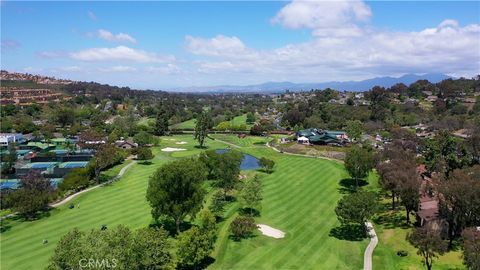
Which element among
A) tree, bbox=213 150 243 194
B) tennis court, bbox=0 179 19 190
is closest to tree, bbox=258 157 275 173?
tree, bbox=213 150 243 194

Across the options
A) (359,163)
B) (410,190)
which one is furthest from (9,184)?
(410,190)

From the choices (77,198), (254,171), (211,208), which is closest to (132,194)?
(77,198)

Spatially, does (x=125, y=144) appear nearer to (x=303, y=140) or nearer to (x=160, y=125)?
(x=160, y=125)

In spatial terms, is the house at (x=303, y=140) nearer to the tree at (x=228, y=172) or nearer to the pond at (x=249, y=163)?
the pond at (x=249, y=163)

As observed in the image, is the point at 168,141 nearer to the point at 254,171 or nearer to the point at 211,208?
the point at 254,171

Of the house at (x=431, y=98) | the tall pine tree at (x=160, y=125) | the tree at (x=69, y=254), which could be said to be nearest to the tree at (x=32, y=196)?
the tree at (x=69, y=254)
